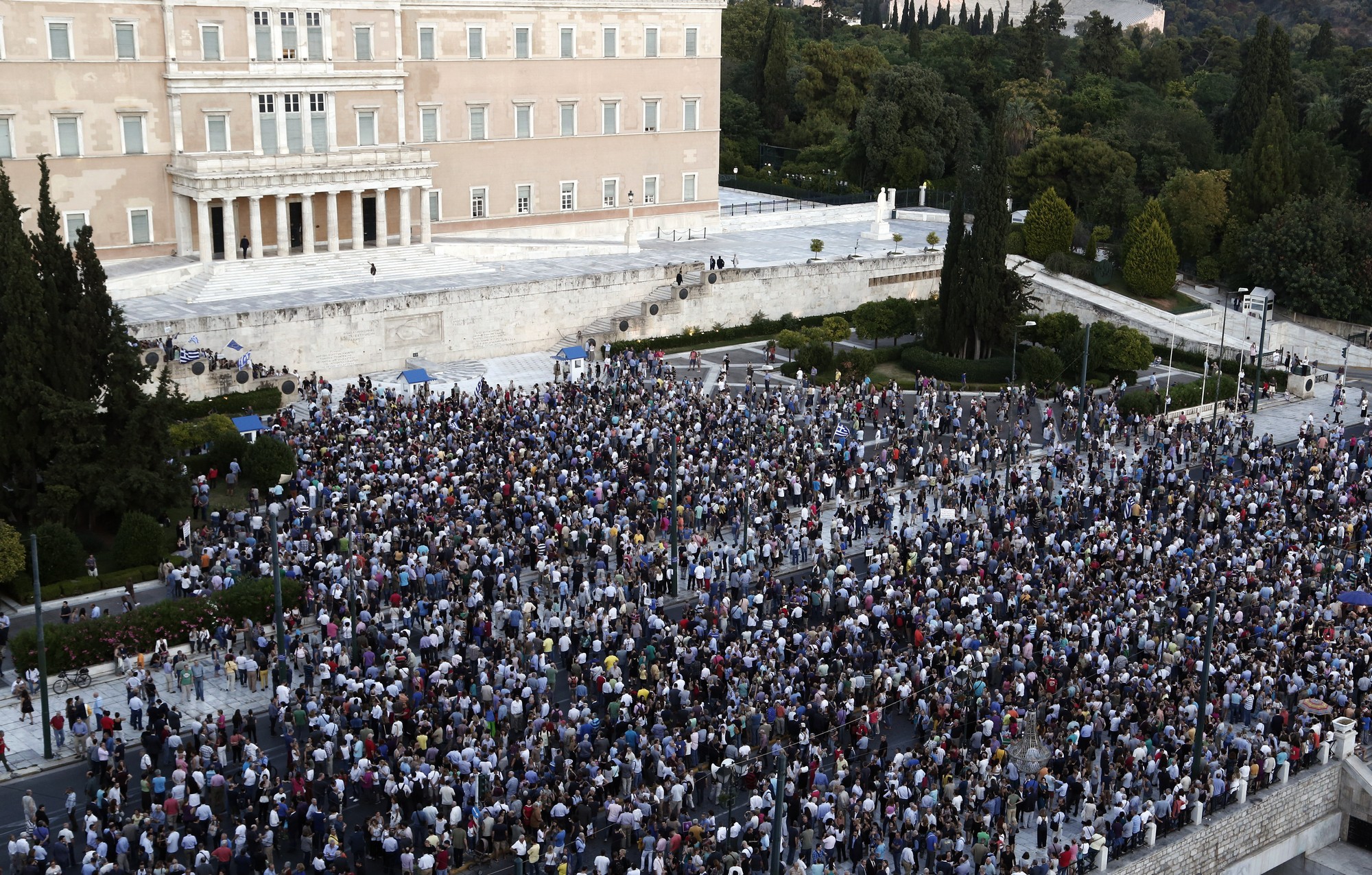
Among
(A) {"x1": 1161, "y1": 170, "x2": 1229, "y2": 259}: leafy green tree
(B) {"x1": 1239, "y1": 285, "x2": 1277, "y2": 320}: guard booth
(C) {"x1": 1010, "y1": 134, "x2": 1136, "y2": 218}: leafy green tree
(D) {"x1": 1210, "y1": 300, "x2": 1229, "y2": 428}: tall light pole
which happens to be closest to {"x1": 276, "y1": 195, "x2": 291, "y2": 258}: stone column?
(D) {"x1": 1210, "y1": 300, "x2": 1229, "y2": 428}: tall light pole

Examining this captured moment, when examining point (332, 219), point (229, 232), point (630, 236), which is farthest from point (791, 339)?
point (229, 232)

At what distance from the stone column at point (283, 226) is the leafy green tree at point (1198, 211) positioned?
3600 cm

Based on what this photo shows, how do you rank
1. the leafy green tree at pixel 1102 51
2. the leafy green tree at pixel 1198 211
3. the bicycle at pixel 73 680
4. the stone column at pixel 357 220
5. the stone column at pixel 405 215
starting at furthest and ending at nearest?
the leafy green tree at pixel 1102 51, the leafy green tree at pixel 1198 211, the stone column at pixel 405 215, the stone column at pixel 357 220, the bicycle at pixel 73 680

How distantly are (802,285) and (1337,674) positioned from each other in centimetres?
3412

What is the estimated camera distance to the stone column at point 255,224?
55.6 meters

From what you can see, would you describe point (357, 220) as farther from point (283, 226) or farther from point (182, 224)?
point (182, 224)

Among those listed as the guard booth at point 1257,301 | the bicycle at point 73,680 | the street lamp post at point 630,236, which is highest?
the street lamp post at point 630,236

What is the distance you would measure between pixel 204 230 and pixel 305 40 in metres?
8.07

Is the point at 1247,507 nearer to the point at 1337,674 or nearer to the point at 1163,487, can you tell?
the point at 1163,487

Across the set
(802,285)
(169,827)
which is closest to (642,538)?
(169,827)

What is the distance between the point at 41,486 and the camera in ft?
117

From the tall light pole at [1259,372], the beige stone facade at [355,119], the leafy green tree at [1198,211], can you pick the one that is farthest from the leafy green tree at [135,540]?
the leafy green tree at [1198,211]

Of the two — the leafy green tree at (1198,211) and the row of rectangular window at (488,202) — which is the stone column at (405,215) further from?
the leafy green tree at (1198,211)

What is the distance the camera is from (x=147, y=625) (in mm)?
30984
